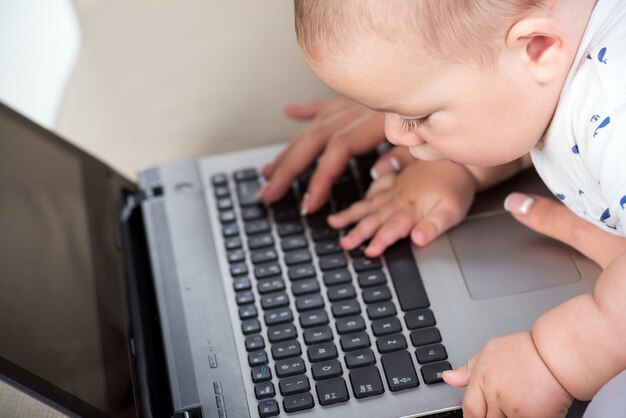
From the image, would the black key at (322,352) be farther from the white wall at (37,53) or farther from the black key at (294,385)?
the white wall at (37,53)

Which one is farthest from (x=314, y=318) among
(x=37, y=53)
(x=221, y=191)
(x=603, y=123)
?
(x=37, y=53)

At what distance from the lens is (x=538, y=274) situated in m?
0.83

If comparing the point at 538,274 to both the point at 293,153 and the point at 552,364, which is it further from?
the point at 293,153

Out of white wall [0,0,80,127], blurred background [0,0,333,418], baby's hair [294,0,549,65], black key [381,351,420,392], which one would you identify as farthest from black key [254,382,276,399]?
white wall [0,0,80,127]

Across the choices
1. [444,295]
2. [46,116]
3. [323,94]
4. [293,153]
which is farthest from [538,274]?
[46,116]

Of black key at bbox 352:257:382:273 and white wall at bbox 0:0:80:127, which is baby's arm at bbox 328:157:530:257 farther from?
white wall at bbox 0:0:80:127

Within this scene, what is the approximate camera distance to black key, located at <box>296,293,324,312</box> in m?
0.84

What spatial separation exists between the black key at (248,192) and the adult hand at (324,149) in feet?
0.04

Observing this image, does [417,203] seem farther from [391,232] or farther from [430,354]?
[430,354]

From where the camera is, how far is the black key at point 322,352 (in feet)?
2.60

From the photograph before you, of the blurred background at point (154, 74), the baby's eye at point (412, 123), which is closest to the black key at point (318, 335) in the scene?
the baby's eye at point (412, 123)

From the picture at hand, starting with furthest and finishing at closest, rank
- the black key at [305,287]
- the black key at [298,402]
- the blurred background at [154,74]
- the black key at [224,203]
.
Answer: the blurred background at [154,74] < the black key at [224,203] < the black key at [305,287] < the black key at [298,402]

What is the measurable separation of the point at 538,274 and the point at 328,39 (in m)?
0.32

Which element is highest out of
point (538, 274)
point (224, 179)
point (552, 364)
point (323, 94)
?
point (323, 94)
